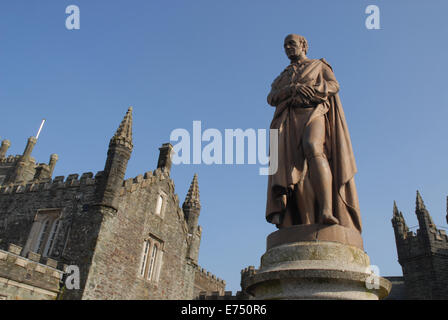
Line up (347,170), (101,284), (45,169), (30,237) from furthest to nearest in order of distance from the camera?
(45,169) → (30,237) → (101,284) → (347,170)

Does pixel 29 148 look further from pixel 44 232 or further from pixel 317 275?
pixel 317 275

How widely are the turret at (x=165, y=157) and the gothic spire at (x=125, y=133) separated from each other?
5.00 metres

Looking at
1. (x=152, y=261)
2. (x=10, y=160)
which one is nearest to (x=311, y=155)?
(x=152, y=261)

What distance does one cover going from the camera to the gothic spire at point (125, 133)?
21484 mm

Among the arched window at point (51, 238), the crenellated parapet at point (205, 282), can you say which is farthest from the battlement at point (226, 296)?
the arched window at point (51, 238)

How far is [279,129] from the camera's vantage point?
6.16 meters

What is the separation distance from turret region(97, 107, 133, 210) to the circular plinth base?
16373 millimetres

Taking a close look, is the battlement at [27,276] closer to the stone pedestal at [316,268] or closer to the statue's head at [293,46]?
the stone pedestal at [316,268]

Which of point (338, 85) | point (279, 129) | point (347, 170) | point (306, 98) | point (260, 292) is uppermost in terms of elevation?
point (338, 85)

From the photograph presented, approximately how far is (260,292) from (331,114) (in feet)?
10.4

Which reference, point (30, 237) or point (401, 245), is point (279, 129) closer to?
point (30, 237)

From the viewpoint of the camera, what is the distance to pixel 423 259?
1240 inches

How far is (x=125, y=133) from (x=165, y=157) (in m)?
5.70
